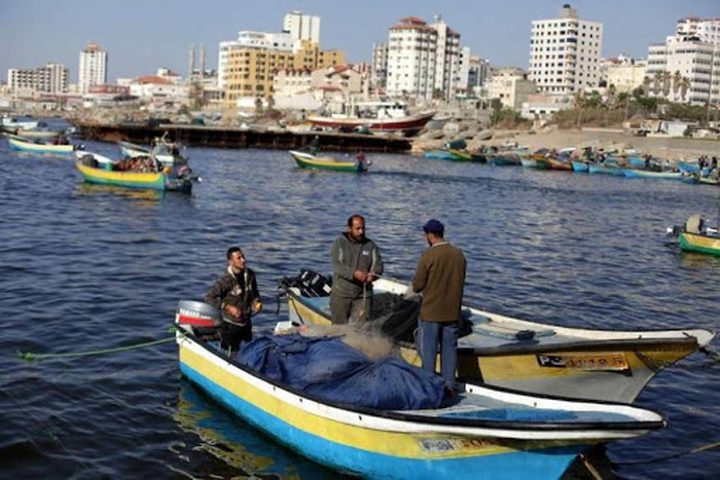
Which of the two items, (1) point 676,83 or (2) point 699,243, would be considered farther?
(1) point 676,83

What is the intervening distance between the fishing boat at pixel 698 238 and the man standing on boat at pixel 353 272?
19.3 metres

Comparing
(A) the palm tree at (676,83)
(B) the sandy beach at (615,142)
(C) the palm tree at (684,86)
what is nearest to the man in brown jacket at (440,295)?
(B) the sandy beach at (615,142)

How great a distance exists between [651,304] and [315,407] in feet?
44.0

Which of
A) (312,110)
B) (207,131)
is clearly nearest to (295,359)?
(207,131)

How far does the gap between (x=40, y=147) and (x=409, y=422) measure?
209 ft

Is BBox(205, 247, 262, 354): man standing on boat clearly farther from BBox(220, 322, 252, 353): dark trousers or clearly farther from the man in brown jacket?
the man in brown jacket

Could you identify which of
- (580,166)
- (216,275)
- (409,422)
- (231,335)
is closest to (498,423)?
(409,422)

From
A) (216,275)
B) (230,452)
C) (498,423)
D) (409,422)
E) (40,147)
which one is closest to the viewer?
(498,423)

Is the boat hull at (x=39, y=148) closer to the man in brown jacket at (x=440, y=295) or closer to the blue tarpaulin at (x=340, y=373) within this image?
the blue tarpaulin at (x=340, y=373)

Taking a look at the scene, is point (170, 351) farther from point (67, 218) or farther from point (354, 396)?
point (67, 218)

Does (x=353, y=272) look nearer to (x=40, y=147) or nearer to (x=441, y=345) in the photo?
(x=441, y=345)

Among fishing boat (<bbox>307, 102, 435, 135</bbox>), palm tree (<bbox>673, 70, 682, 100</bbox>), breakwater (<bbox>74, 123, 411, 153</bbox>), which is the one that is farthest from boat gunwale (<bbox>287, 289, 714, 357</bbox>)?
palm tree (<bbox>673, 70, 682, 100</bbox>)

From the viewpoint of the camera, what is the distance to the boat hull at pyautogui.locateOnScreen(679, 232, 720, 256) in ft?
91.7

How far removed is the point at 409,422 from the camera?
8297 millimetres
